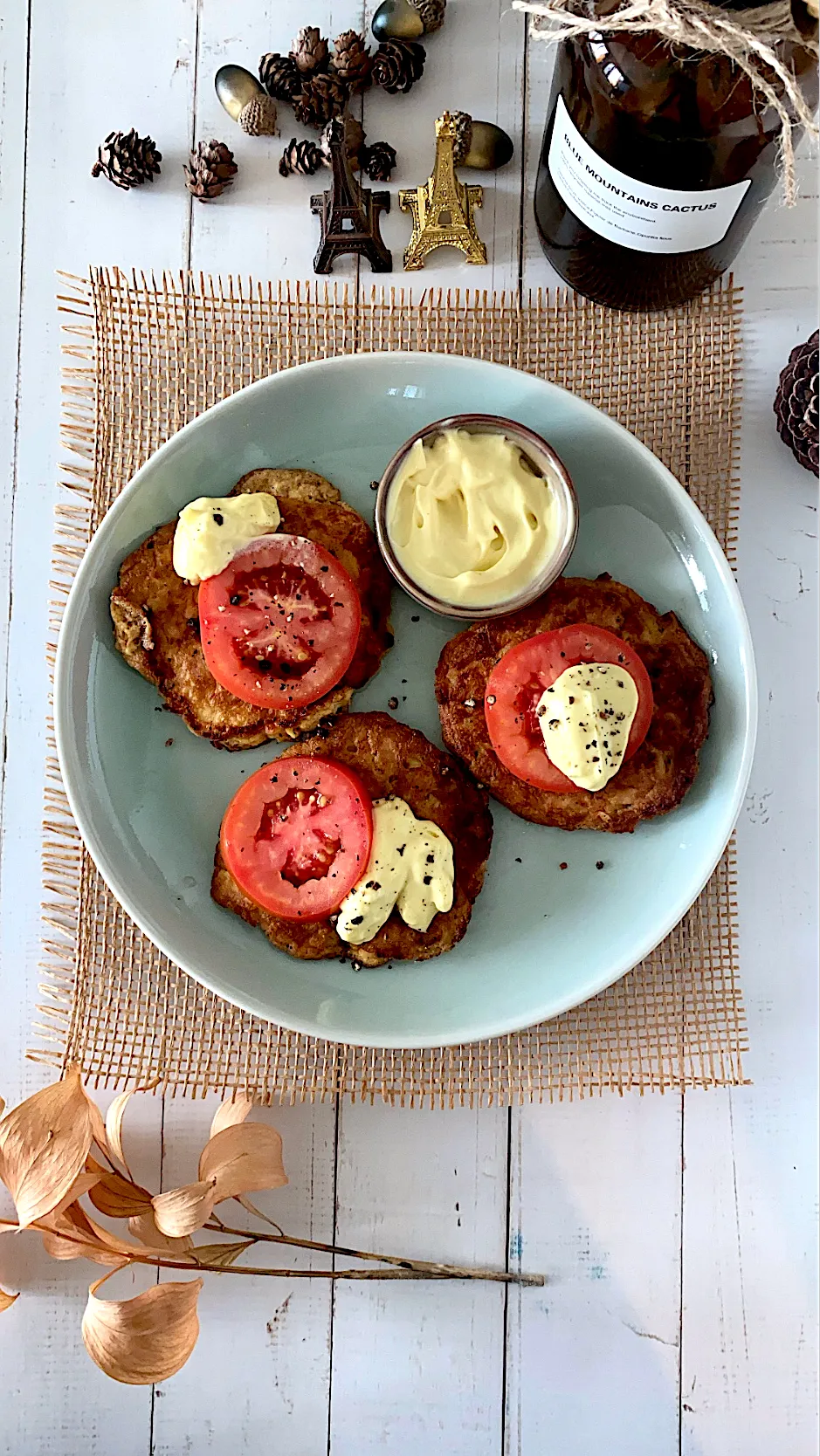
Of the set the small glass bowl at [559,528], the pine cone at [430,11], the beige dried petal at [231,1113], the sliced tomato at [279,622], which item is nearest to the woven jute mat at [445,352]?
the beige dried petal at [231,1113]

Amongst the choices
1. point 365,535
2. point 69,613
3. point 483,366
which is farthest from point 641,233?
point 69,613

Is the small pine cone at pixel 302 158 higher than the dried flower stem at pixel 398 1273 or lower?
higher

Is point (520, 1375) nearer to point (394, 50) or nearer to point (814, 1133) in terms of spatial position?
point (814, 1133)

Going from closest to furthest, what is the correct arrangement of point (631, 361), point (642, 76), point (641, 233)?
point (642, 76)
point (641, 233)
point (631, 361)

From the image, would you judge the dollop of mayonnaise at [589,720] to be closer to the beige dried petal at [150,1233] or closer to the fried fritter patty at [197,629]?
the fried fritter patty at [197,629]

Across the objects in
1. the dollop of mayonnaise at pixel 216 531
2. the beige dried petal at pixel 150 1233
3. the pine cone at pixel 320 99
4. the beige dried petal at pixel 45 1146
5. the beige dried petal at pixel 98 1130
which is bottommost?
the beige dried petal at pixel 150 1233

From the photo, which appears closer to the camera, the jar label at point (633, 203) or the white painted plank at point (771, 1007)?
the jar label at point (633, 203)
